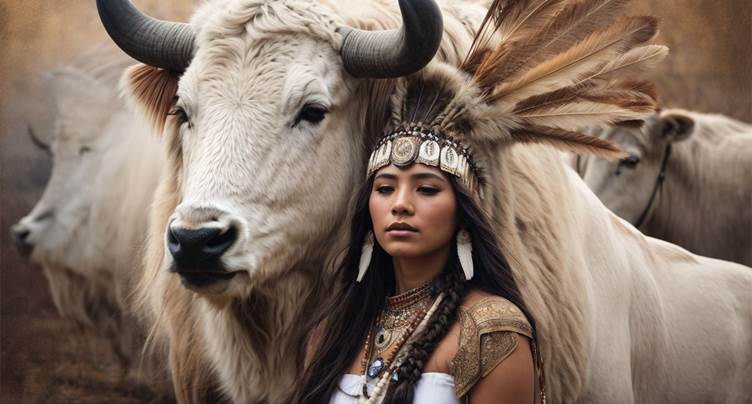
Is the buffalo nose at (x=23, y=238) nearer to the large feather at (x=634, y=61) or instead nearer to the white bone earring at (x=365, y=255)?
the white bone earring at (x=365, y=255)

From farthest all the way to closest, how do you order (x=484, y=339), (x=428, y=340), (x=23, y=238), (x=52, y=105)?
(x=52, y=105)
(x=23, y=238)
(x=428, y=340)
(x=484, y=339)

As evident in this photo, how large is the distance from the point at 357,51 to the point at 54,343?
6243 millimetres

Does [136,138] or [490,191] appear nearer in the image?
[490,191]

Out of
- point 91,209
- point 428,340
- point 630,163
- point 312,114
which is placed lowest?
point 91,209

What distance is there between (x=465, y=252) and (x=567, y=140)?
1.93 feet

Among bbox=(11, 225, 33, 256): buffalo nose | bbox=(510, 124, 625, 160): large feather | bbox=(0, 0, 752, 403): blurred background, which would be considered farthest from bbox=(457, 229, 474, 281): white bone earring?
bbox=(11, 225, 33, 256): buffalo nose

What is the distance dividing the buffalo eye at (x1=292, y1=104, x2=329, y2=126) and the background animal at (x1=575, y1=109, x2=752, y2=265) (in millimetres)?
3983

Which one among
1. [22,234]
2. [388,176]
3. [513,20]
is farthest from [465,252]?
[22,234]

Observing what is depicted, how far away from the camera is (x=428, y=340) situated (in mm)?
2510

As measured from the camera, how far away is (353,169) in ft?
10.2

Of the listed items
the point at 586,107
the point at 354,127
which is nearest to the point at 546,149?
the point at 586,107

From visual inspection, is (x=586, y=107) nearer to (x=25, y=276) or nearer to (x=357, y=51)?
(x=357, y=51)

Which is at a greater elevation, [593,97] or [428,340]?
[593,97]

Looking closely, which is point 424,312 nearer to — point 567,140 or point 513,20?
point 567,140
